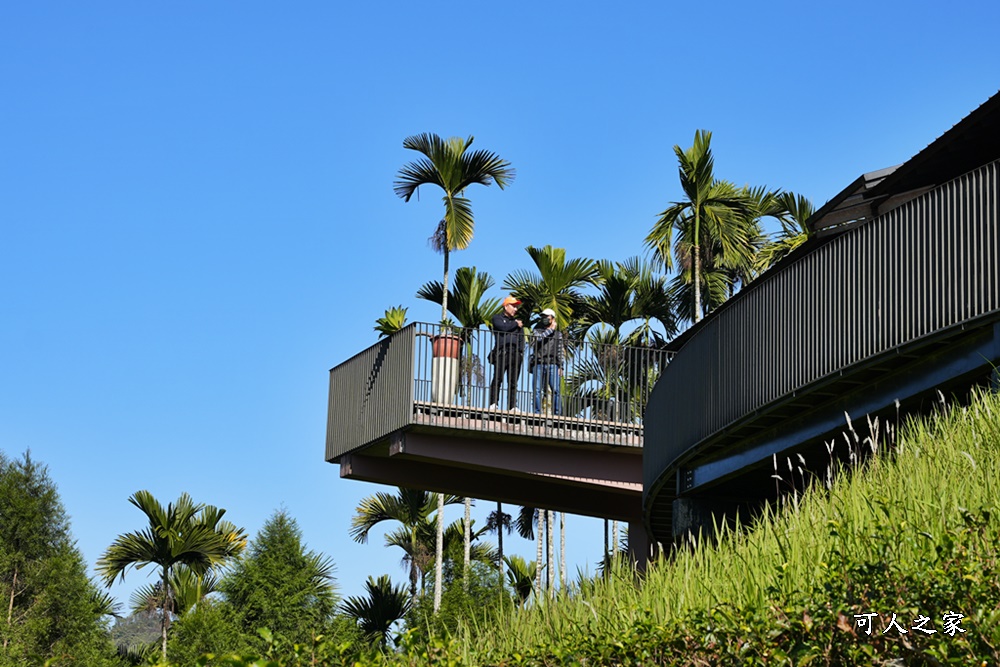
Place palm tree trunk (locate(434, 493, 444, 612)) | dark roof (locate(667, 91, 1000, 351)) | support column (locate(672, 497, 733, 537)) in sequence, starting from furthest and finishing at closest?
palm tree trunk (locate(434, 493, 444, 612)), support column (locate(672, 497, 733, 537)), dark roof (locate(667, 91, 1000, 351))

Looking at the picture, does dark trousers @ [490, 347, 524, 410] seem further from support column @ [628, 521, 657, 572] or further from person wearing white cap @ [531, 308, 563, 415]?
support column @ [628, 521, 657, 572]

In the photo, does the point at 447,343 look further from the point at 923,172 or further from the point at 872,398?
the point at 872,398

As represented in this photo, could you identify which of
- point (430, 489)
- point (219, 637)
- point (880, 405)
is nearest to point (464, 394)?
point (430, 489)

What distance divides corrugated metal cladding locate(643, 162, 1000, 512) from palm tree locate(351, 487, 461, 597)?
75.3 feet

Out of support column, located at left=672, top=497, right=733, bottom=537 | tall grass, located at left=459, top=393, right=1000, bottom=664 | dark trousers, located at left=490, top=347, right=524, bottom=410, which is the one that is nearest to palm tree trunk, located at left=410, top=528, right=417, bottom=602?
dark trousers, located at left=490, top=347, right=524, bottom=410

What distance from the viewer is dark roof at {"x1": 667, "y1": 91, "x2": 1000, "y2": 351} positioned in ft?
53.2

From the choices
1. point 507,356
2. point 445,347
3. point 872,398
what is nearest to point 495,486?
point 507,356

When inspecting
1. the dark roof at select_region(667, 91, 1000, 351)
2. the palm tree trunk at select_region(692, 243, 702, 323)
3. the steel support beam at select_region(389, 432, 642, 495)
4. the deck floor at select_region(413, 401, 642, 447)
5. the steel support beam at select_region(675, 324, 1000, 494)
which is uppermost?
the palm tree trunk at select_region(692, 243, 702, 323)

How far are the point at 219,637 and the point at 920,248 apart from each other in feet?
72.5

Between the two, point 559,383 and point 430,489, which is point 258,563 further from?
point 559,383

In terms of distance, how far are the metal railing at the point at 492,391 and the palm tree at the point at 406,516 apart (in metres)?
16.5

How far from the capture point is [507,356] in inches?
850

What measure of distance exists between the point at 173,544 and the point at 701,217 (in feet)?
51.2

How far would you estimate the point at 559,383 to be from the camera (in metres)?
21.8
